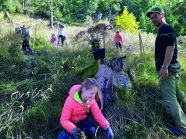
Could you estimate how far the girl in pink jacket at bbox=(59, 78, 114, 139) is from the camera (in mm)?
1984

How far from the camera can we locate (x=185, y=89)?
2936 mm

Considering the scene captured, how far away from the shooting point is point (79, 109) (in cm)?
213

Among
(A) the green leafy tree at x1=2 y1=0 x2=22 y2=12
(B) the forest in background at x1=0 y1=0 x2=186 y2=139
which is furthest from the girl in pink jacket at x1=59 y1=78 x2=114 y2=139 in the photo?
(A) the green leafy tree at x1=2 y1=0 x2=22 y2=12

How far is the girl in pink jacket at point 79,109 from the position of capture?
1984mm

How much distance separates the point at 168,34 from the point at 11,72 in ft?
11.4

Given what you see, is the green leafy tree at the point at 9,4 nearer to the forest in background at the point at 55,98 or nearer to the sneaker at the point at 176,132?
the forest in background at the point at 55,98

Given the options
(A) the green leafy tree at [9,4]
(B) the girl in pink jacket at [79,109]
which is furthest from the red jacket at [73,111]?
(A) the green leafy tree at [9,4]

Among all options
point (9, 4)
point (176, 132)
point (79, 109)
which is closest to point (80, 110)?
point (79, 109)

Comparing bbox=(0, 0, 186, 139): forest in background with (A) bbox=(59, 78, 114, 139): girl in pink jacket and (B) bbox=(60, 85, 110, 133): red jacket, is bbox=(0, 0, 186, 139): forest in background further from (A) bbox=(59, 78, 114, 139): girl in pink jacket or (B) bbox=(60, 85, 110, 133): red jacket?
(B) bbox=(60, 85, 110, 133): red jacket

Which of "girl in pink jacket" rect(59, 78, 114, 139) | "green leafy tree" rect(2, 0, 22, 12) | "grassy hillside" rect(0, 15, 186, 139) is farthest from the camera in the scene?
"green leafy tree" rect(2, 0, 22, 12)

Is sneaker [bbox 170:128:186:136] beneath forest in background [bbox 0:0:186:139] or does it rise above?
beneath

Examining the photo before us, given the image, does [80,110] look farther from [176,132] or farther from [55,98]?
[176,132]

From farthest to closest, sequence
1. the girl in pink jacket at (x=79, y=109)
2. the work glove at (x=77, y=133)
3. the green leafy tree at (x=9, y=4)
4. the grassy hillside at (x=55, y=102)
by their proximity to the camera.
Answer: the green leafy tree at (x=9, y=4)
the grassy hillside at (x=55, y=102)
the girl in pink jacket at (x=79, y=109)
the work glove at (x=77, y=133)

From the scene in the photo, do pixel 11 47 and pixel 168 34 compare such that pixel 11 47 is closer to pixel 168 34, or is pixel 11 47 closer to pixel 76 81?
pixel 76 81
